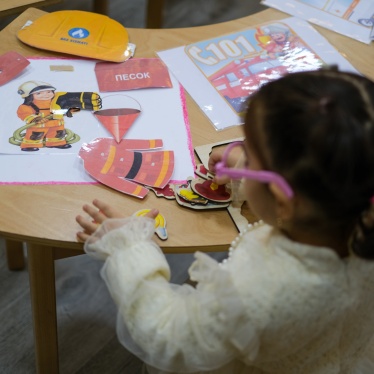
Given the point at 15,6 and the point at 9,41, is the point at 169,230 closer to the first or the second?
the point at 9,41

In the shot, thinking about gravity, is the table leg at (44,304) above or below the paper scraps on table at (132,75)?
below

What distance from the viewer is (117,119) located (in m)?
1.01

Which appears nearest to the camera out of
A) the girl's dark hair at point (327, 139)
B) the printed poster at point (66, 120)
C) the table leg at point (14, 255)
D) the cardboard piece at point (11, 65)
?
the girl's dark hair at point (327, 139)

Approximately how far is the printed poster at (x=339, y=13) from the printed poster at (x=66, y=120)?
403mm

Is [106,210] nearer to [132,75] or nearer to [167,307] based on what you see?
[167,307]

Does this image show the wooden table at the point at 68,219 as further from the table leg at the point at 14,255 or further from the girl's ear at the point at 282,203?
the table leg at the point at 14,255

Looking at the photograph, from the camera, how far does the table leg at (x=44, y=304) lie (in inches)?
39.8

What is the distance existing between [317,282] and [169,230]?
0.26m

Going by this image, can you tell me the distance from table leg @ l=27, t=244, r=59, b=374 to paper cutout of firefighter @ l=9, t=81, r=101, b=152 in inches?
7.1

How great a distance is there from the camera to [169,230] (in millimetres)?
859

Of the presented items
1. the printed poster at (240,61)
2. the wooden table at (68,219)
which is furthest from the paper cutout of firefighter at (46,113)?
the printed poster at (240,61)

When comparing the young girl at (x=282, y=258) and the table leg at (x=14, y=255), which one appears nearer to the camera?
the young girl at (x=282, y=258)

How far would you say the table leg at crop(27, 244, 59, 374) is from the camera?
1.01 meters

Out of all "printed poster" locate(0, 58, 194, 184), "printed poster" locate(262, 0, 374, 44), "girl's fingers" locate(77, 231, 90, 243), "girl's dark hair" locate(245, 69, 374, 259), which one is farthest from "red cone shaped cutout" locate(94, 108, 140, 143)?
"printed poster" locate(262, 0, 374, 44)
